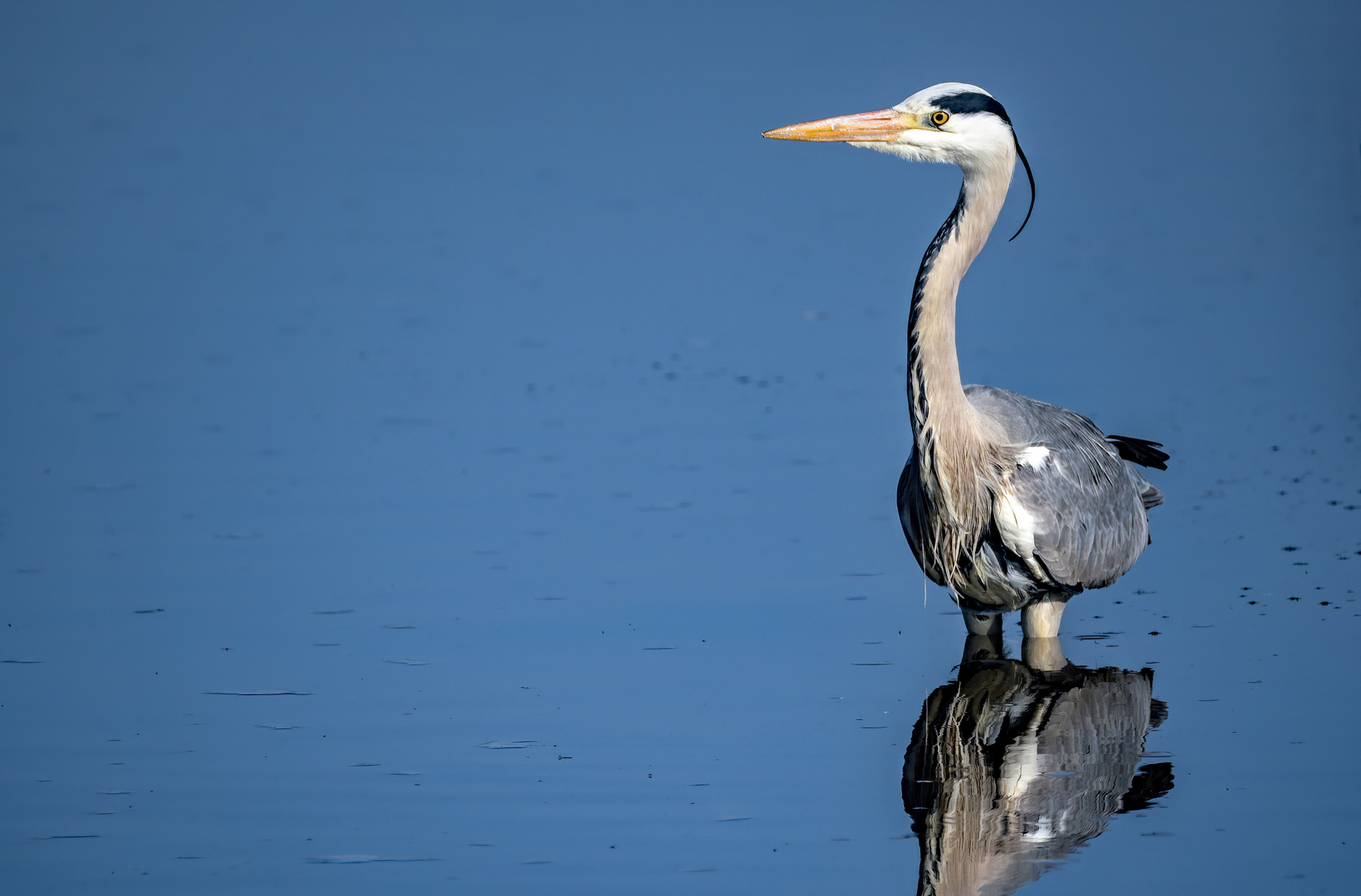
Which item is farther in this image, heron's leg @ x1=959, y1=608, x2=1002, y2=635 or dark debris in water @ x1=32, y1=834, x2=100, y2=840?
heron's leg @ x1=959, y1=608, x2=1002, y2=635

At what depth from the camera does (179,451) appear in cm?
985

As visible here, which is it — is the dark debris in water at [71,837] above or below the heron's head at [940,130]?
below

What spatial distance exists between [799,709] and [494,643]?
1413 millimetres

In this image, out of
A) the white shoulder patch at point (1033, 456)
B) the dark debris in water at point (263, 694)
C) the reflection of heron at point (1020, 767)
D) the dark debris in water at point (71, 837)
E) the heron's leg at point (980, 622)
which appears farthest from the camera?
the heron's leg at point (980, 622)

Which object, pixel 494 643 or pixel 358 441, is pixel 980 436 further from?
pixel 358 441

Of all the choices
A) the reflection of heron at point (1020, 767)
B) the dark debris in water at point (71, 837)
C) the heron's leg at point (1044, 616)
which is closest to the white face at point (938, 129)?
the heron's leg at point (1044, 616)

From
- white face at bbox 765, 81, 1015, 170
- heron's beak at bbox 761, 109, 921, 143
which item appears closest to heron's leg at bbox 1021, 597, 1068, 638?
white face at bbox 765, 81, 1015, 170

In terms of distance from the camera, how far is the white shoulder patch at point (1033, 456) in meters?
6.91

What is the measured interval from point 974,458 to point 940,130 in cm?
132

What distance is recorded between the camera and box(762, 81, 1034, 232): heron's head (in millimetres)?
6777

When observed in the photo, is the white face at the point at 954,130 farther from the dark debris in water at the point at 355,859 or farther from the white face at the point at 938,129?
the dark debris in water at the point at 355,859

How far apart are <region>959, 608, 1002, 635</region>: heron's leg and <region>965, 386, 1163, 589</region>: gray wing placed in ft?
1.45

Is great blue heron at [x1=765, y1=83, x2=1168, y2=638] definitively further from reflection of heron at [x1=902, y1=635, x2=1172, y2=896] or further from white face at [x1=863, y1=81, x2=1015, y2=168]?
reflection of heron at [x1=902, y1=635, x2=1172, y2=896]

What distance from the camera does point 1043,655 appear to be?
22.7ft
